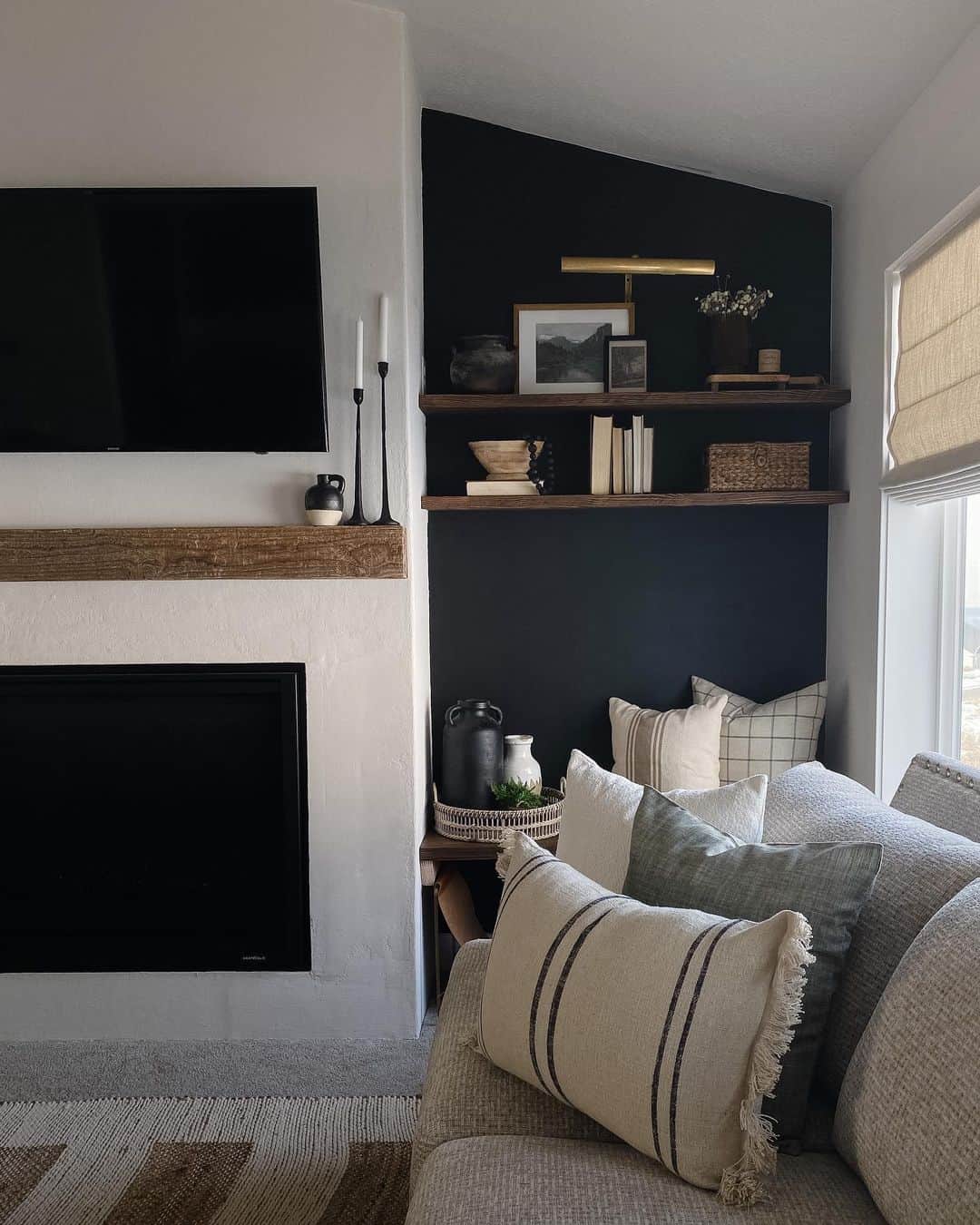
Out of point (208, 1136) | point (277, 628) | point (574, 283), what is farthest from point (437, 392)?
point (208, 1136)

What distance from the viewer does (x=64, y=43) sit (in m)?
2.56

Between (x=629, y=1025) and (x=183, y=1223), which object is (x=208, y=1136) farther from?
(x=629, y=1025)

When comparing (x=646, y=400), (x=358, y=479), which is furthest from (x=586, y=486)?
(x=358, y=479)

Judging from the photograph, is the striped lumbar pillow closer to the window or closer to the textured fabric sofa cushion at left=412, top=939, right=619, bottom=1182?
the textured fabric sofa cushion at left=412, top=939, right=619, bottom=1182

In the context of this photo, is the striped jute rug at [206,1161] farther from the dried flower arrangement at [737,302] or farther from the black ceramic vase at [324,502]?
the dried flower arrangement at [737,302]

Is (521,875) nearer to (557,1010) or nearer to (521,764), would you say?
(557,1010)

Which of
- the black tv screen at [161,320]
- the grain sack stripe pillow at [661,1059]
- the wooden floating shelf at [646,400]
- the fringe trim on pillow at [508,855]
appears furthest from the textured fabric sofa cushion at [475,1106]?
the wooden floating shelf at [646,400]

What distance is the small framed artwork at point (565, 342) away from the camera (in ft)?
10.1

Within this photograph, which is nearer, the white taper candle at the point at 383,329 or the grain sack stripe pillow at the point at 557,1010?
the grain sack stripe pillow at the point at 557,1010

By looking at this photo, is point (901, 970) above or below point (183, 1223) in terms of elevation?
above

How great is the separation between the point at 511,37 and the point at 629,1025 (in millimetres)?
2307

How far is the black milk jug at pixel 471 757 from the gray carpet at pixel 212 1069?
64 centimetres

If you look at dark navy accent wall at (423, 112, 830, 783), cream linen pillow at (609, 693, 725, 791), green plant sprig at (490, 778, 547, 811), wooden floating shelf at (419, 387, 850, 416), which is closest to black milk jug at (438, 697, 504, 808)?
green plant sprig at (490, 778, 547, 811)

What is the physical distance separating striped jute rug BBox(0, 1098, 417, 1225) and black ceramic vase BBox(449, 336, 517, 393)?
192 cm
